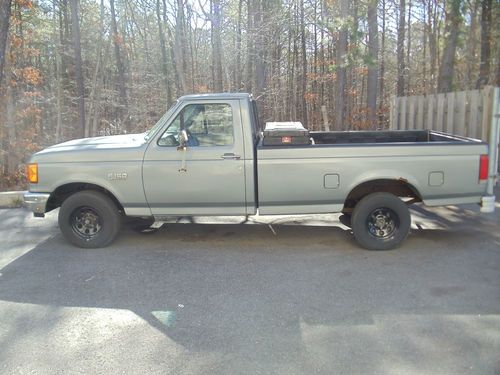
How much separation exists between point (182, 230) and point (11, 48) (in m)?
9.80

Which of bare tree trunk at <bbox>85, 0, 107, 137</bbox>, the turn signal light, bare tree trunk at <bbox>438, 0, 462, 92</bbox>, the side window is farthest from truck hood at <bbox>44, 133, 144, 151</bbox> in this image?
bare tree trunk at <bbox>438, 0, 462, 92</bbox>

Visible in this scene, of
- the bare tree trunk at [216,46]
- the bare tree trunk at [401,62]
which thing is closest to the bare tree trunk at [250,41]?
the bare tree trunk at [216,46]

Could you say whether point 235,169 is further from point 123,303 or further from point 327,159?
point 123,303

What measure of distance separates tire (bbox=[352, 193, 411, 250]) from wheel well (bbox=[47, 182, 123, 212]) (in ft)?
10.5

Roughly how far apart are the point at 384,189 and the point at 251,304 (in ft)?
8.99

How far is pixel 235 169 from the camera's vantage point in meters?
5.64

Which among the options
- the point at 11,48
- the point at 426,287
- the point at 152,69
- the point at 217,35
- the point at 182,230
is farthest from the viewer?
the point at 152,69

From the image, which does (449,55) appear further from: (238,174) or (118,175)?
(118,175)

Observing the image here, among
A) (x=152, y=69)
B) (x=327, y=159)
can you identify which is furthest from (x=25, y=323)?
(x=152, y=69)

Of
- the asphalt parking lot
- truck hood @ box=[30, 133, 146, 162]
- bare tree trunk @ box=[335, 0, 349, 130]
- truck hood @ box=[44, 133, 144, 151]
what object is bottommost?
the asphalt parking lot

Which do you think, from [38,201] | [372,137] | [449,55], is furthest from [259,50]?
[38,201]

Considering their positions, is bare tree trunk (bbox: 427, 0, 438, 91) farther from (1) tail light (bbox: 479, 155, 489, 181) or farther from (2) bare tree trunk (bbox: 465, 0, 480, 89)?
(1) tail light (bbox: 479, 155, 489, 181)

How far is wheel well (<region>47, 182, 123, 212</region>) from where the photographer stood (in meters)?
5.90

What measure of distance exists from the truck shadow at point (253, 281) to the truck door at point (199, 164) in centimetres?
62
